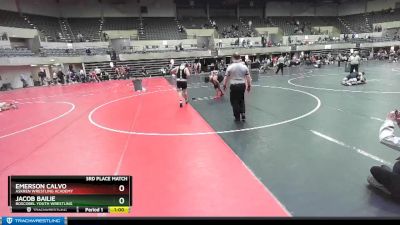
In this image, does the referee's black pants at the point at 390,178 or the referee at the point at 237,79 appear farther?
the referee at the point at 237,79

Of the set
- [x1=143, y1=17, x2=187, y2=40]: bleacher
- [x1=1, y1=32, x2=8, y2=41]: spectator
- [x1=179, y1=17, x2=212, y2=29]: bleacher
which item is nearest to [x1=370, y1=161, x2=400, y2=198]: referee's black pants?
[x1=1, y1=32, x2=8, y2=41]: spectator

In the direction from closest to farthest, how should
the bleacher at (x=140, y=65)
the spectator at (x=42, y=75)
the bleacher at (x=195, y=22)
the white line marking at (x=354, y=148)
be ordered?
1. the white line marking at (x=354, y=148)
2. the spectator at (x=42, y=75)
3. the bleacher at (x=140, y=65)
4. the bleacher at (x=195, y=22)

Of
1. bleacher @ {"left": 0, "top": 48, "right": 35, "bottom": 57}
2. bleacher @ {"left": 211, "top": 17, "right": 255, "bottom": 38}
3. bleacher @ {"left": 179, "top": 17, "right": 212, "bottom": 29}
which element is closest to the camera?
bleacher @ {"left": 0, "top": 48, "right": 35, "bottom": 57}

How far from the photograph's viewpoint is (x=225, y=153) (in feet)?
19.4

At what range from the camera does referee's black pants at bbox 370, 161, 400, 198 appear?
3.69 meters

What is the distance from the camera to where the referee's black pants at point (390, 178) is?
3.69 m

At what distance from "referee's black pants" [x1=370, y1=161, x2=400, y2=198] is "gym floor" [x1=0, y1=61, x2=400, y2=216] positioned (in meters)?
0.15

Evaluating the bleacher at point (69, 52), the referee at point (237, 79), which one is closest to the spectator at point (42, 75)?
the bleacher at point (69, 52)

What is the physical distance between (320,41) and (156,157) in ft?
141
